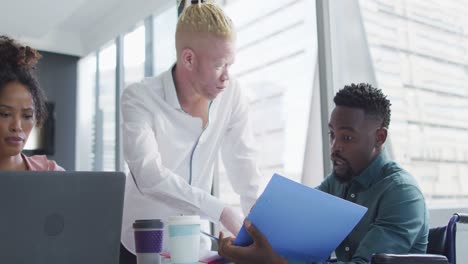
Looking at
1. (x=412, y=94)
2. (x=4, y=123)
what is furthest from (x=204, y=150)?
(x=412, y=94)

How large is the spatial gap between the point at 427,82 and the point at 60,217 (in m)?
2.03

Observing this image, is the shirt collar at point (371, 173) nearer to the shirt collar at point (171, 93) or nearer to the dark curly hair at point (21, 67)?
the shirt collar at point (171, 93)

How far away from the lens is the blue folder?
101cm

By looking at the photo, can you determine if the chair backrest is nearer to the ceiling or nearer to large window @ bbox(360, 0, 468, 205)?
large window @ bbox(360, 0, 468, 205)

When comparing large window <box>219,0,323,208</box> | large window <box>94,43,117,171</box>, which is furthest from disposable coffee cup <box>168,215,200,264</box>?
large window <box>94,43,117,171</box>

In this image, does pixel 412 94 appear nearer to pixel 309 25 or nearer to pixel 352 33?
pixel 352 33

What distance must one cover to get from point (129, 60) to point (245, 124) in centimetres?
369

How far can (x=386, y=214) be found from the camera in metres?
1.32

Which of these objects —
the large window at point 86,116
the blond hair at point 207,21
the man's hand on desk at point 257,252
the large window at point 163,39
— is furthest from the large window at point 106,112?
the man's hand on desk at point 257,252

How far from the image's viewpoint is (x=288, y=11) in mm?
3361

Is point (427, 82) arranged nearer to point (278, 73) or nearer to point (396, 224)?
point (278, 73)

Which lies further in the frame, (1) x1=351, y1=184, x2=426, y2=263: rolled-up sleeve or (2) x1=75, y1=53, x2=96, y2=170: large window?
(2) x1=75, y1=53, x2=96, y2=170: large window

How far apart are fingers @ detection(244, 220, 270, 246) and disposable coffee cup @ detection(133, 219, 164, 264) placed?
266mm

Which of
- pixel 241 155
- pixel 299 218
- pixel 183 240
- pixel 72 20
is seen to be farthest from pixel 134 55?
pixel 299 218
